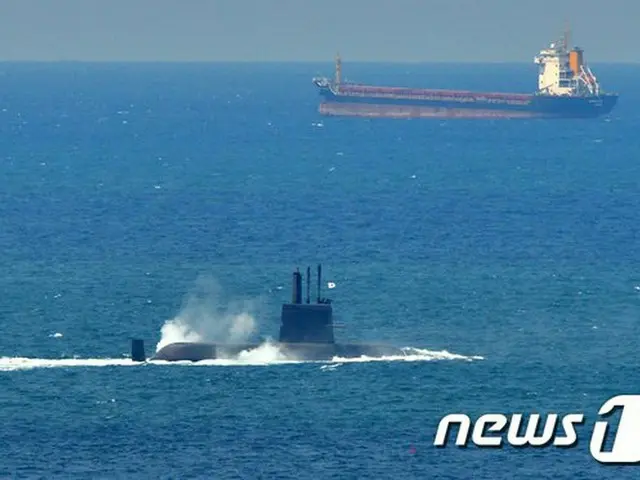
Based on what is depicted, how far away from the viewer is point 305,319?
10144cm

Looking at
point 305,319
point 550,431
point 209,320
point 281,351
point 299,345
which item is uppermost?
point 305,319

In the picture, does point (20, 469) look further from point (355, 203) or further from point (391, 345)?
point (355, 203)

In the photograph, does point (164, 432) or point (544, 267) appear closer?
point (164, 432)

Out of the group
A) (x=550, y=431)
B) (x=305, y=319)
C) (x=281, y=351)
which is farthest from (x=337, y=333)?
(x=550, y=431)

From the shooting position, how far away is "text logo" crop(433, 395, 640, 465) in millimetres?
83750

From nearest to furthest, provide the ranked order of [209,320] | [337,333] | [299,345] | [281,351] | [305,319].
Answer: [305,319]
[299,345]
[281,351]
[337,333]
[209,320]

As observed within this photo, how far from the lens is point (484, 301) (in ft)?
419

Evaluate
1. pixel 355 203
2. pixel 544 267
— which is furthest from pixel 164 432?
pixel 355 203

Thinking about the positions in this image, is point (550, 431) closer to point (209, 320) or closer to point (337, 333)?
point (337, 333)

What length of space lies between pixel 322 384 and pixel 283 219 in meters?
75.8

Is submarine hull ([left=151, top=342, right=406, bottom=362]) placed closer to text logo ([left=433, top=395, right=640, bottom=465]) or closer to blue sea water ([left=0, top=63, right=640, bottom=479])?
blue sea water ([left=0, top=63, right=640, bottom=479])

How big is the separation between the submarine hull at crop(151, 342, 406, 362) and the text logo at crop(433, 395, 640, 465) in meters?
10.9

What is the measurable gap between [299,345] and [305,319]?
220 centimetres

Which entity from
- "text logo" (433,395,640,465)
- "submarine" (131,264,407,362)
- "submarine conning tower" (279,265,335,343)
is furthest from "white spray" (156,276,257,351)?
"text logo" (433,395,640,465)
